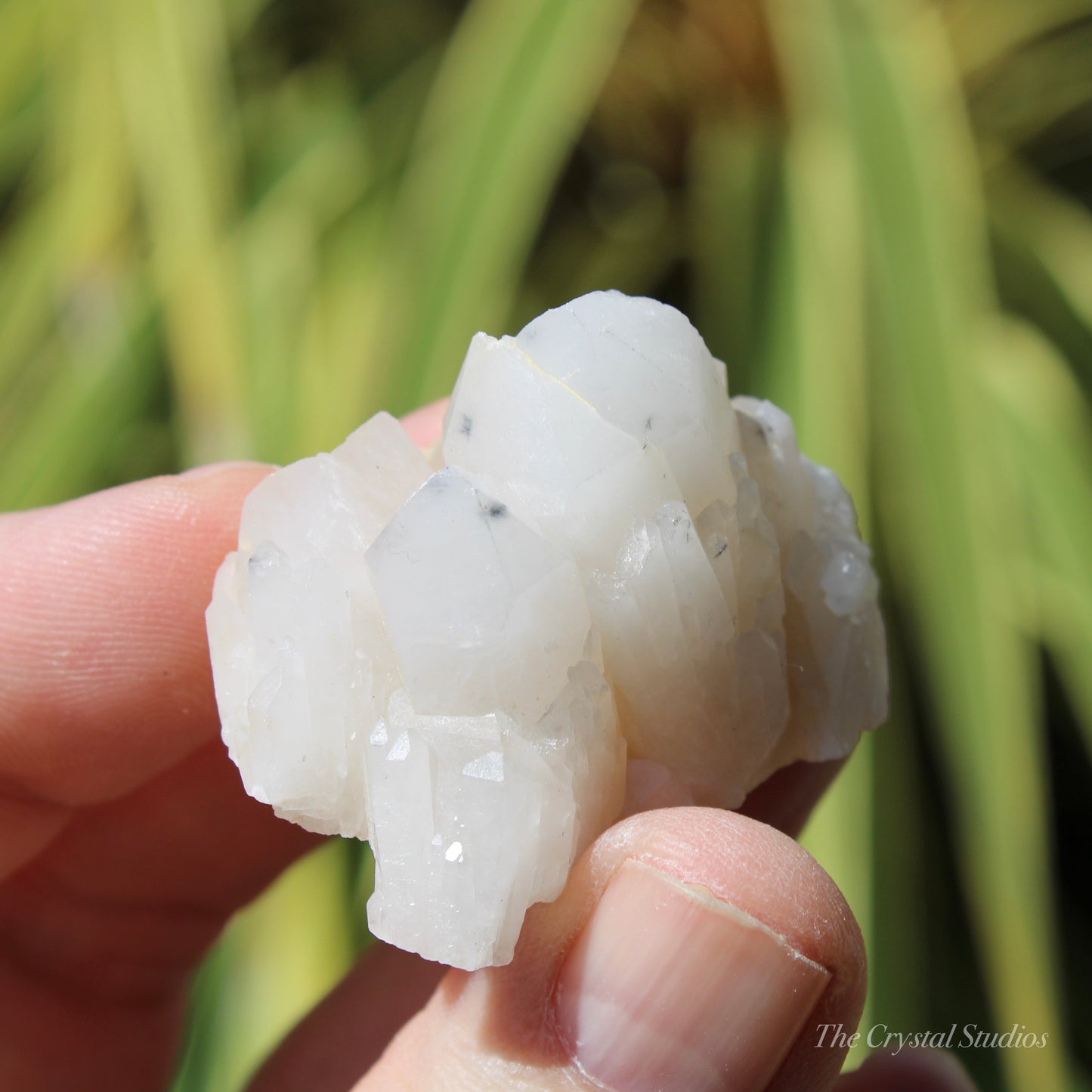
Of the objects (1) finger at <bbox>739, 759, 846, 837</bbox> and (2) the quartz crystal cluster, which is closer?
(2) the quartz crystal cluster

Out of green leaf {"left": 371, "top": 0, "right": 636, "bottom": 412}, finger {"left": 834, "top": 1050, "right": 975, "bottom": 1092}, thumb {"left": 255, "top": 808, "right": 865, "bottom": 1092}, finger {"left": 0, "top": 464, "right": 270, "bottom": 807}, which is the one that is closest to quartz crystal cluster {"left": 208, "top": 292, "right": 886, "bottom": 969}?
thumb {"left": 255, "top": 808, "right": 865, "bottom": 1092}

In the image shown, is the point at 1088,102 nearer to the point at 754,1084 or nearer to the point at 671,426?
the point at 671,426

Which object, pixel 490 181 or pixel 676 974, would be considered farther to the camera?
pixel 490 181

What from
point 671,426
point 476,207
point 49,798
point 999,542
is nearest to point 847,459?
point 999,542

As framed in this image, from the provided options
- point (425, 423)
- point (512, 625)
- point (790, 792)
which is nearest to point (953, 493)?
point (790, 792)

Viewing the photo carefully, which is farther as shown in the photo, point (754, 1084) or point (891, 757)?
point (891, 757)

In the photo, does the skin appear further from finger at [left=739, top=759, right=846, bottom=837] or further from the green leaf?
the green leaf

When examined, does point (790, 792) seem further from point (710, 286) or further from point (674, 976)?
point (710, 286)
